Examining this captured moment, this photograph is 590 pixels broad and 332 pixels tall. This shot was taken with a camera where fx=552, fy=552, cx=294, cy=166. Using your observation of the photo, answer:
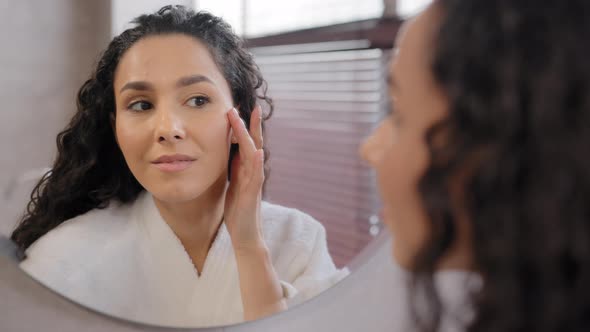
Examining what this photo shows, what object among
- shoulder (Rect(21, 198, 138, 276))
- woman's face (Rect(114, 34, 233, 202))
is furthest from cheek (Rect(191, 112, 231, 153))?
shoulder (Rect(21, 198, 138, 276))

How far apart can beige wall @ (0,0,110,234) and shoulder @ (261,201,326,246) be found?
0.23 m

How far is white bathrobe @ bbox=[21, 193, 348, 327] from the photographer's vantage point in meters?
0.57

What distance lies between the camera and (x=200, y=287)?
0.60 metres

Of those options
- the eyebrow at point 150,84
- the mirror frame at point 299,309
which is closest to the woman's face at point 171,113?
the eyebrow at point 150,84

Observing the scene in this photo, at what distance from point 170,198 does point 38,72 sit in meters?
0.17

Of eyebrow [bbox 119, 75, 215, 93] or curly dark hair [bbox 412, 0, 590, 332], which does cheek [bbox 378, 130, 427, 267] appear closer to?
curly dark hair [bbox 412, 0, 590, 332]

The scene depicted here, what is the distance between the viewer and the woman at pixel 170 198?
1.76 ft

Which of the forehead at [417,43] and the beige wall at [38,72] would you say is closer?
the forehead at [417,43]

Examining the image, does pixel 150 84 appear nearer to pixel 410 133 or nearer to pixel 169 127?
pixel 169 127

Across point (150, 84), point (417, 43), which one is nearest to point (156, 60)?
point (150, 84)

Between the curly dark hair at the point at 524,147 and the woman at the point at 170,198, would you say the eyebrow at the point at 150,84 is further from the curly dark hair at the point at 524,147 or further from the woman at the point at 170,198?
the curly dark hair at the point at 524,147

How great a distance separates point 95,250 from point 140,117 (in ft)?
0.49

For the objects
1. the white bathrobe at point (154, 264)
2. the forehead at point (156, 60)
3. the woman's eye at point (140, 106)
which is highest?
the forehead at point (156, 60)

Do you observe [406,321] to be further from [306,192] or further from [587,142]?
[587,142]
